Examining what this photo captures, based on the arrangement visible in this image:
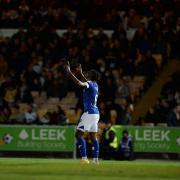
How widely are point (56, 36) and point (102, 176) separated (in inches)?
563

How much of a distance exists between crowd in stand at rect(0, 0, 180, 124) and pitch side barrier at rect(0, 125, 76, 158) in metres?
0.68

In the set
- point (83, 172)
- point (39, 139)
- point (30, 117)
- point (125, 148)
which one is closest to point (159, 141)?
point (125, 148)

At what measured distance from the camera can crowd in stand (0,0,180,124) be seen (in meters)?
25.5

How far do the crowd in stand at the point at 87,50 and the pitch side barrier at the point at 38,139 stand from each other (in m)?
0.68

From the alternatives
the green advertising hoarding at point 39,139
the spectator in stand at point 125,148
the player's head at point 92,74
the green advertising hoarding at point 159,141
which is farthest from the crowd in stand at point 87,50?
Result: the player's head at point 92,74

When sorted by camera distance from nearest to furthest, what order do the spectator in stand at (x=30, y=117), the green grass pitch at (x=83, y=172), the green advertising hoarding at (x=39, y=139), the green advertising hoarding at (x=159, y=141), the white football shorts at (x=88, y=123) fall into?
1. the green grass pitch at (x=83, y=172)
2. the white football shorts at (x=88, y=123)
3. the green advertising hoarding at (x=159, y=141)
4. the green advertising hoarding at (x=39, y=139)
5. the spectator in stand at (x=30, y=117)

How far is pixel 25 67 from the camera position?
89.0ft

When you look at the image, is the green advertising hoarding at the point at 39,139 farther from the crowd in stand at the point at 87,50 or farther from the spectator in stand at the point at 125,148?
the spectator in stand at the point at 125,148

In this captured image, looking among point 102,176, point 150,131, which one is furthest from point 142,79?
point 102,176

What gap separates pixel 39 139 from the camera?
23.6 meters

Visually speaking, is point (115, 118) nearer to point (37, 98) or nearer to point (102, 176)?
point (37, 98)

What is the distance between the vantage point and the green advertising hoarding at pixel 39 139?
23.6 m

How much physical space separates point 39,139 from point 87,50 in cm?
468

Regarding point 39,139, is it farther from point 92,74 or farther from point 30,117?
point 92,74
